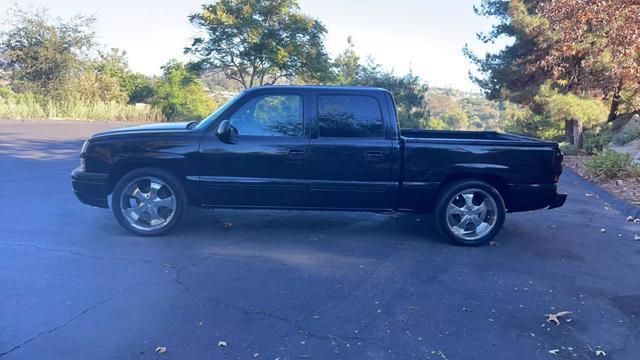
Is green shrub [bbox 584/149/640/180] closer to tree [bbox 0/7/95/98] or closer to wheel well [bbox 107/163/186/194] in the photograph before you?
wheel well [bbox 107/163/186/194]

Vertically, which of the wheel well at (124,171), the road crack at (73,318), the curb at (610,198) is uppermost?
the wheel well at (124,171)

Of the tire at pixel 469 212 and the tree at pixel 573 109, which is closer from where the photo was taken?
the tire at pixel 469 212

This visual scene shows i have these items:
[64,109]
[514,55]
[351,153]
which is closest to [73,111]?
[64,109]

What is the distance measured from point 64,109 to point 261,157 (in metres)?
26.0

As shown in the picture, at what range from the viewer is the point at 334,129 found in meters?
5.88

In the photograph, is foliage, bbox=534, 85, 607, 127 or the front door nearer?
the front door

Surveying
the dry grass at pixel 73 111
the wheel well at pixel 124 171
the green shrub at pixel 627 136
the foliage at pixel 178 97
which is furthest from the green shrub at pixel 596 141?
the dry grass at pixel 73 111

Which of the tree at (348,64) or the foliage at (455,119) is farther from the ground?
the tree at (348,64)

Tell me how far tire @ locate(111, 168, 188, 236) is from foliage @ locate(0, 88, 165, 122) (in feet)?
76.7

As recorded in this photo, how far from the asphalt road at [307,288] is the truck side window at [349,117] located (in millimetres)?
1282

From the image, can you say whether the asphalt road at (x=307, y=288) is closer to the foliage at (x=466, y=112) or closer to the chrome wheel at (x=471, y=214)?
the chrome wheel at (x=471, y=214)

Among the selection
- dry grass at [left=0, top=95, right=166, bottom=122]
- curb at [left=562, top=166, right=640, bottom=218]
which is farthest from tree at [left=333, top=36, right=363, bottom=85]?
curb at [left=562, top=166, right=640, bottom=218]

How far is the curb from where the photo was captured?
25.7ft

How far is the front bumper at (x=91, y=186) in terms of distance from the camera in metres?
5.88
